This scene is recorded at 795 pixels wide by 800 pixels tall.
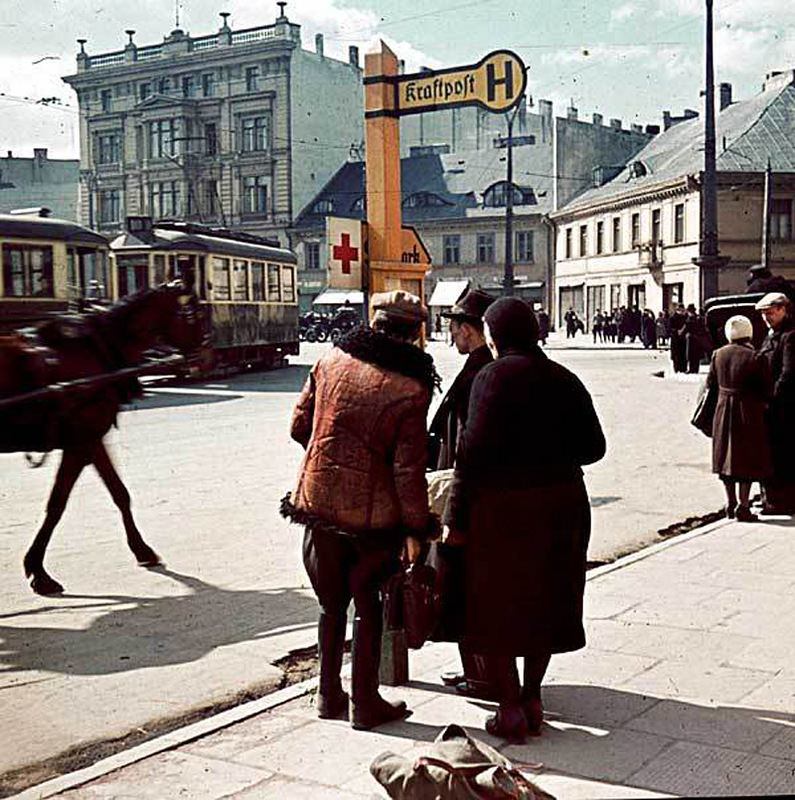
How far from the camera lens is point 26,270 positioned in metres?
6.48

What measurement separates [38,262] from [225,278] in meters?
11.2

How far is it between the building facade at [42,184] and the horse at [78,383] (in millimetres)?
687

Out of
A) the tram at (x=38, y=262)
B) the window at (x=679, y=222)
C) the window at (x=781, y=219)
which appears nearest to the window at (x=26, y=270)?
the tram at (x=38, y=262)

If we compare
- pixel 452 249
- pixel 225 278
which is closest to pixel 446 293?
pixel 452 249

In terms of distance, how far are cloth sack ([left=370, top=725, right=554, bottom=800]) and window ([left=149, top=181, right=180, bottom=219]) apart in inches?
166

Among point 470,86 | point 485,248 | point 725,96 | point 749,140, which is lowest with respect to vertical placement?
point 470,86

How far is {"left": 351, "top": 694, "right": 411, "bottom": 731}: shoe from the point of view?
466 centimetres

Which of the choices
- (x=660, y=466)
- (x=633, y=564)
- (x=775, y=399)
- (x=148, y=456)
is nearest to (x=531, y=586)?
(x=633, y=564)

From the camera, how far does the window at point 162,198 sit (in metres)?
6.93

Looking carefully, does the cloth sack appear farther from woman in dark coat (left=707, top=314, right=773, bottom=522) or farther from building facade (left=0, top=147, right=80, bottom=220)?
woman in dark coat (left=707, top=314, right=773, bottom=522)

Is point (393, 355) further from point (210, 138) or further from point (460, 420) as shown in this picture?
point (210, 138)

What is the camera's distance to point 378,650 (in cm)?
483

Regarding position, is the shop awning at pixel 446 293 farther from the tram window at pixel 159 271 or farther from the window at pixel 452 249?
the tram window at pixel 159 271

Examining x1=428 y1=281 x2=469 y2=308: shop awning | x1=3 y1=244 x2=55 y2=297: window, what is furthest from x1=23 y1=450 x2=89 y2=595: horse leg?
x1=428 y1=281 x2=469 y2=308: shop awning
